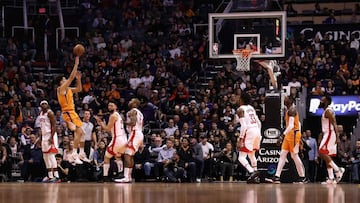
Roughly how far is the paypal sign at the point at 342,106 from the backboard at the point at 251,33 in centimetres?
395

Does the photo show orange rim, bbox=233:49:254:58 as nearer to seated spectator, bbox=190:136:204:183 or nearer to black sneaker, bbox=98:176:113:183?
seated spectator, bbox=190:136:204:183

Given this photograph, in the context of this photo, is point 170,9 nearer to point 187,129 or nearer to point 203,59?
point 203,59

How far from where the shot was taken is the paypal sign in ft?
75.3

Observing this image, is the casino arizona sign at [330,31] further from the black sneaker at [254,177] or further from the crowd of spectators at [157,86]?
the black sneaker at [254,177]

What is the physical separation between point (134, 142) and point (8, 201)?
316 inches

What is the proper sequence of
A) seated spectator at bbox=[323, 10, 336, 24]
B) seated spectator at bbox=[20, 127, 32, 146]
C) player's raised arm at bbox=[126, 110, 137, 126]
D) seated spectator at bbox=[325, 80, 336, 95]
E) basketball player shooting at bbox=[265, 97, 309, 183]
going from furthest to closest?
seated spectator at bbox=[323, 10, 336, 24], seated spectator at bbox=[325, 80, 336, 95], seated spectator at bbox=[20, 127, 32, 146], player's raised arm at bbox=[126, 110, 137, 126], basketball player shooting at bbox=[265, 97, 309, 183]

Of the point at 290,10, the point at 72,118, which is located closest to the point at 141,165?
the point at 72,118

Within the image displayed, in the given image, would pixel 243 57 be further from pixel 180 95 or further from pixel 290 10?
pixel 290 10

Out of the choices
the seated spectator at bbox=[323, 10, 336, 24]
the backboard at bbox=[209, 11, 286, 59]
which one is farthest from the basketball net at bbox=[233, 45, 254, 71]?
the seated spectator at bbox=[323, 10, 336, 24]

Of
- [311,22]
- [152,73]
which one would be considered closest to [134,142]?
[152,73]

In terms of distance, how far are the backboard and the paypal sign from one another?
3.95 metres

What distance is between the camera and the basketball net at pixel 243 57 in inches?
768

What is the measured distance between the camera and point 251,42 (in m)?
19.6

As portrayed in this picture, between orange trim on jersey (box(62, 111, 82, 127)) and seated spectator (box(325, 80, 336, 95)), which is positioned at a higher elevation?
seated spectator (box(325, 80, 336, 95))
